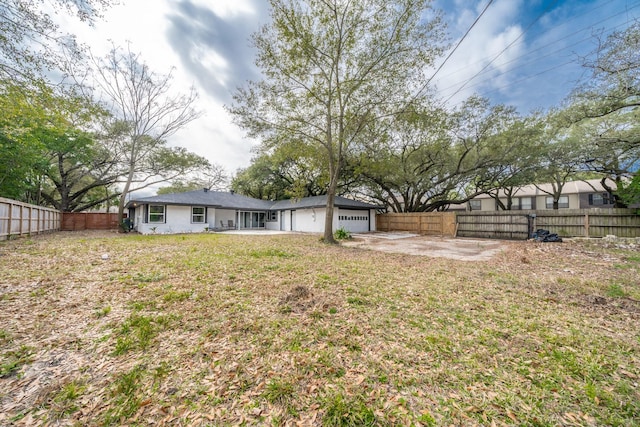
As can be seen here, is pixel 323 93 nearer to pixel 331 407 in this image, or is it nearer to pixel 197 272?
pixel 197 272

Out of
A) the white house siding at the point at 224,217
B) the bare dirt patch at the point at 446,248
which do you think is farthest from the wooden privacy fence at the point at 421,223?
the white house siding at the point at 224,217

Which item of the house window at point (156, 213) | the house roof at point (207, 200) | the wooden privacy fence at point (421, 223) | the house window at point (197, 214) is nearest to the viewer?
the wooden privacy fence at point (421, 223)

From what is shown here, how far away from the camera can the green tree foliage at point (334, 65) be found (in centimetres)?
880

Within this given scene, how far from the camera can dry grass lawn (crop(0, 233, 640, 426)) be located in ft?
5.65

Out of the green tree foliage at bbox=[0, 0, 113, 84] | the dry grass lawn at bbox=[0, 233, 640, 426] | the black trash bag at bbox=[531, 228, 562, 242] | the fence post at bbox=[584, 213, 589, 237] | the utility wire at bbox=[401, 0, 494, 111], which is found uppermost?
the utility wire at bbox=[401, 0, 494, 111]

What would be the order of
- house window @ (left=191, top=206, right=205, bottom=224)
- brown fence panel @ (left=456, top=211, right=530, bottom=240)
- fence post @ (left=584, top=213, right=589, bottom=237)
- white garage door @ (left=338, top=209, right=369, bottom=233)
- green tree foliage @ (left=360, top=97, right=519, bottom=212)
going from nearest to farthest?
fence post @ (left=584, top=213, right=589, bottom=237) → brown fence panel @ (left=456, top=211, right=530, bottom=240) → green tree foliage @ (left=360, top=97, right=519, bottom=212) → white garage door @ (left=338, top=209, right=369, bottom=233) → house window @ (left=191, top=206, right=205, bottom=224)

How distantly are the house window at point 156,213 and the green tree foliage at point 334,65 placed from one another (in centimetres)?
→ 968

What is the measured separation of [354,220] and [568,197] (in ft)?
74.3

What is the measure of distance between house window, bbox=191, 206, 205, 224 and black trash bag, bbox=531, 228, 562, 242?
19.9 metres

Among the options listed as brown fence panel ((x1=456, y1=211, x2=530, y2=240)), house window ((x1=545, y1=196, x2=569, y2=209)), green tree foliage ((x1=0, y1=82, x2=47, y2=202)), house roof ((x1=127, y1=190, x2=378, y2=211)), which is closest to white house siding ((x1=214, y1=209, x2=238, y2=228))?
house roof ((x1=127, y1=190, x2=378, y2=211))

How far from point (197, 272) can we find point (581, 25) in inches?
453

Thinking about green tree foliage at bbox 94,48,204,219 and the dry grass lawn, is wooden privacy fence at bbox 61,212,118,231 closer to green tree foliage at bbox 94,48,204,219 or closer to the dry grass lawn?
green tree foliage at bbox 94,48,204,219

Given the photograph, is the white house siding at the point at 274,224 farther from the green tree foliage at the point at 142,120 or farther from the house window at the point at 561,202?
the house window at the point at 561,202

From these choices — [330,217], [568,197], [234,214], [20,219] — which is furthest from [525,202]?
[20,219]
